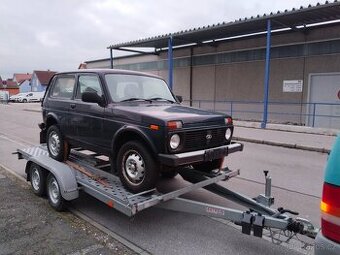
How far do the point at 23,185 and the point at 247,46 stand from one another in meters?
16.8

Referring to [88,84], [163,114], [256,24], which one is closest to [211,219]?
[163,114]

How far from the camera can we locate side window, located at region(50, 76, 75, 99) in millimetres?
6121

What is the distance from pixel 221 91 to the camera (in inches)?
885

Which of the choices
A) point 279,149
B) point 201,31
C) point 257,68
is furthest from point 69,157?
point 257,68

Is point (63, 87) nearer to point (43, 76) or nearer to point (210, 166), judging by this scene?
point (210, 166)

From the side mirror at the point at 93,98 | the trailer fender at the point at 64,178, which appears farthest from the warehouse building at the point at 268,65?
the trailer fender at the point at 64,178

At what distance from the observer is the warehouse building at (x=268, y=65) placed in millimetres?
16391

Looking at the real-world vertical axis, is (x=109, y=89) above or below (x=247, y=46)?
below

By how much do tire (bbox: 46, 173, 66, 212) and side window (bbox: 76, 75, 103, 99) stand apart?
1.45 meters

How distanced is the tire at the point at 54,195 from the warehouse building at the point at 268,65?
12097 mm

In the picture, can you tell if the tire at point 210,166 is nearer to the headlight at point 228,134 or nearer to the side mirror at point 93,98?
the headlight at point 228,134

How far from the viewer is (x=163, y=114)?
455 centimetres

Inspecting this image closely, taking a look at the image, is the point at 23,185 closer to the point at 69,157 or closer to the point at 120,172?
the point at 69,157

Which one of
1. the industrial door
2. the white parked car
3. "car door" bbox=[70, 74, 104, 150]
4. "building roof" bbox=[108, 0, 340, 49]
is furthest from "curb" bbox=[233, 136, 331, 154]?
the white parked car
